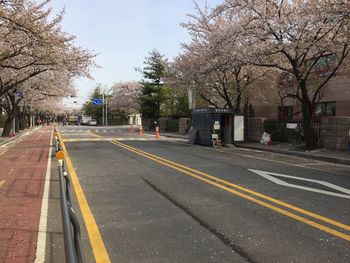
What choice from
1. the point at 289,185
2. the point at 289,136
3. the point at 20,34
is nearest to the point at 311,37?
the point at 289,136

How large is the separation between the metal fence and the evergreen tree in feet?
99.1

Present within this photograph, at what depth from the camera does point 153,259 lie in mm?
4973

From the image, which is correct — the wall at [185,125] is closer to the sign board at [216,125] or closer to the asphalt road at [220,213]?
the sign board at [216,125]

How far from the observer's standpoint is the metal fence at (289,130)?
2186 cm

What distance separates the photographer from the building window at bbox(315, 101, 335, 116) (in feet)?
104

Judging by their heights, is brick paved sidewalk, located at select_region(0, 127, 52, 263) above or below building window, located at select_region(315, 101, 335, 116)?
below

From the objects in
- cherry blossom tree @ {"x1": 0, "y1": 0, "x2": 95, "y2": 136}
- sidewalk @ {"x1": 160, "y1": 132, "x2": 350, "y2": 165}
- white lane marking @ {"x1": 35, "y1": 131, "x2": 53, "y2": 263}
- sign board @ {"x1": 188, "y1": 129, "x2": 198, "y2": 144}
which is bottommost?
sidewalk @ {"x1": 160, "y1": 132, "x2": 350, "y2": 165}

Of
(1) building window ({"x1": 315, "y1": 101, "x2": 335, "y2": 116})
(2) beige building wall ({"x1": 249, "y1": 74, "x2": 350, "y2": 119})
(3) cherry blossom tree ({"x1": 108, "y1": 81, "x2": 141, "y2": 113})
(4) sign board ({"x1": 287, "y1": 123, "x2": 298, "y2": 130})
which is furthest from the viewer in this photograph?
(3) cherry blossom tree ({"x1": 108, "y1": 81, "x2": 141, "y2": 113})

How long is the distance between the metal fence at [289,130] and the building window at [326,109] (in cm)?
903

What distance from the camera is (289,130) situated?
2344 centimetres

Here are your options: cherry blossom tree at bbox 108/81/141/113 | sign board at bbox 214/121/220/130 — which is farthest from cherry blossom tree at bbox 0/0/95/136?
cherry blossom tree at bbox 108/81/141/113

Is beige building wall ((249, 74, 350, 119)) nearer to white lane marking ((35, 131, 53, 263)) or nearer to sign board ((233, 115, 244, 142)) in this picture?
sign board ((233, 115, 244, 142))

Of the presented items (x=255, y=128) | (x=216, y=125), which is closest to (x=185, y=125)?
(x=255, y=128)

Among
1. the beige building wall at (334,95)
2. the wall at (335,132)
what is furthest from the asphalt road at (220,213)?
the beige building wall at (334,95)
